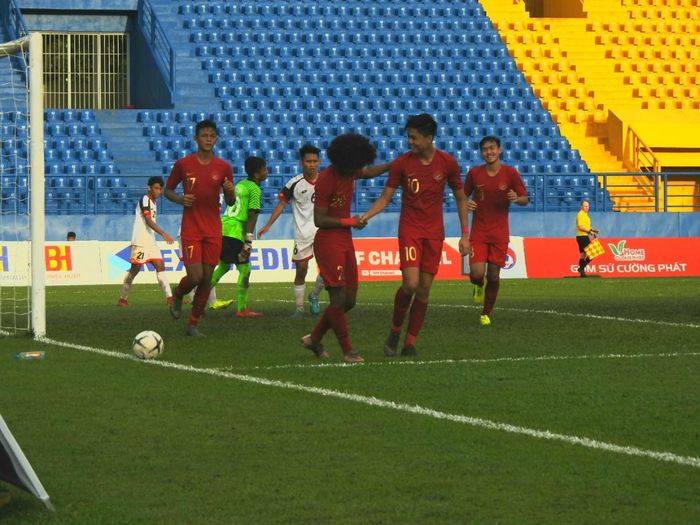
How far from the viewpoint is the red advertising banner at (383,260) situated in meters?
29.4

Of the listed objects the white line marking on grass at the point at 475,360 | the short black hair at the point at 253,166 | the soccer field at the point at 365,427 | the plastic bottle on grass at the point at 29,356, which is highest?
the short black hair at the point at 253,166

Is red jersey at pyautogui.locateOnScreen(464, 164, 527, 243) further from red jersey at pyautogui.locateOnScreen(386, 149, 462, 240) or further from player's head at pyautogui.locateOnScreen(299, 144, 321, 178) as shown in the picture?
red jersey at pyautogui.locateOnScreen(386, 149, 462, 240)

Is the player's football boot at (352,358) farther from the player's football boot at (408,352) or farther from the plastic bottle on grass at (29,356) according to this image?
the plastic bottle on grass at (29,356)

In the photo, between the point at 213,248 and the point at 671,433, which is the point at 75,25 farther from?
the point at 671,433

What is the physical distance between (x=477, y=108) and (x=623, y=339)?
85.6 ft

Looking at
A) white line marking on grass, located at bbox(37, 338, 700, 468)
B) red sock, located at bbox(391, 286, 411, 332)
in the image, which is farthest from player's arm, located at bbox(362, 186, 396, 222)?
white line marking on grass, located at bbox(37, 338, 700, 468)

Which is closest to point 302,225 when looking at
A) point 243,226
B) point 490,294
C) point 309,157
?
point 243,226

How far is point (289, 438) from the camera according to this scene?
768 centimetres

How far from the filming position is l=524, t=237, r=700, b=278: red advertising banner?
30.4 m

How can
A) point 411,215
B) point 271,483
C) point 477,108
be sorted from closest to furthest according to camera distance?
point 271,483 → point 411,215 → point 477,108

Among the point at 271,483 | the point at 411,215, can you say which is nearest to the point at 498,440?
the point at 271,483

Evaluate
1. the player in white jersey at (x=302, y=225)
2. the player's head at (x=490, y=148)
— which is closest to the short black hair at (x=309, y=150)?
the player in white jersey at (x=302, y=225)

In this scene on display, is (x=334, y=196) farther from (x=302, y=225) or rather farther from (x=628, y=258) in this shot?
(x=628, y=258)

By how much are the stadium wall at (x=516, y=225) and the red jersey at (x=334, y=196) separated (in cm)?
2096
